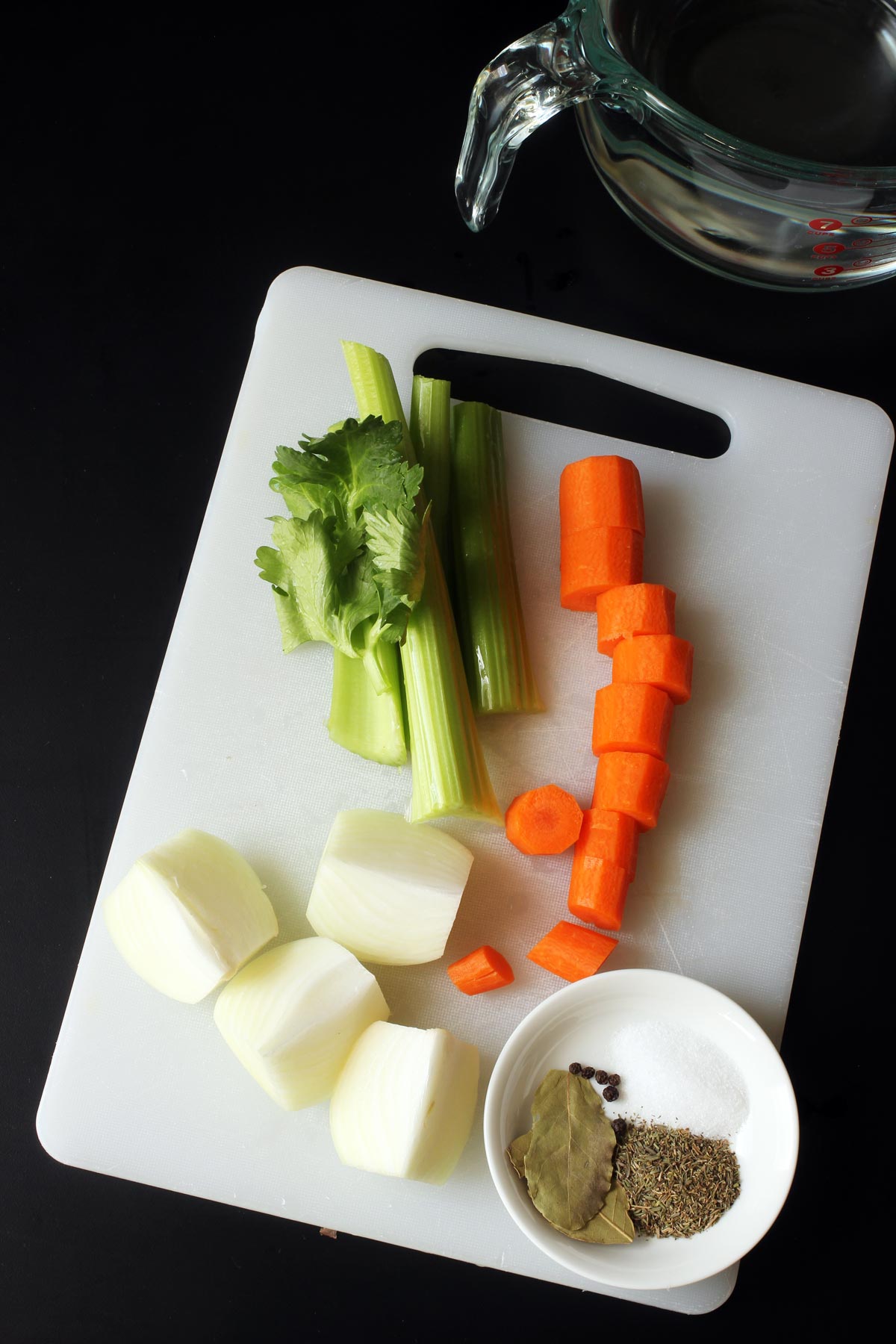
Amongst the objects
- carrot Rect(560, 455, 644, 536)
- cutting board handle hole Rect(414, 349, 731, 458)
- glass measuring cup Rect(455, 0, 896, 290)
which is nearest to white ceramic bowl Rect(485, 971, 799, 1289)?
carrot Rect(560, 455, 644, 536)

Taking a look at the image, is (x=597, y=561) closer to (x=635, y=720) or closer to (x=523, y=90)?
(x=635, y=720)

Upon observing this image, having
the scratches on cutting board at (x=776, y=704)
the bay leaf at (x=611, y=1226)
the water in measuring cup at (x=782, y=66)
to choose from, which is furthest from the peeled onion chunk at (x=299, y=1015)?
the water in measuring cup at (x=782, y=66)

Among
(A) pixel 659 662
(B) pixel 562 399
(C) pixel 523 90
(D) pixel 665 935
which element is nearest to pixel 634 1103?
(D) pixel 665 935

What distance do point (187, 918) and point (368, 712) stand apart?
19.5 inches

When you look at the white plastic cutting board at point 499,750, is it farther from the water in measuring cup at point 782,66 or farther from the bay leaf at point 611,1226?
the water in measuring cup at point 782,66

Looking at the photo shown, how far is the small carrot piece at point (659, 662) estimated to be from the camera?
6.49ft

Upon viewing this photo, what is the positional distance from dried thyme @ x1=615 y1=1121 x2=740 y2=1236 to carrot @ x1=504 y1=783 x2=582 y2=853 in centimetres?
51

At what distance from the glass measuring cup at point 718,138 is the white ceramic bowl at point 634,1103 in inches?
51.9

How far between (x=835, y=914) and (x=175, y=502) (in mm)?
1616

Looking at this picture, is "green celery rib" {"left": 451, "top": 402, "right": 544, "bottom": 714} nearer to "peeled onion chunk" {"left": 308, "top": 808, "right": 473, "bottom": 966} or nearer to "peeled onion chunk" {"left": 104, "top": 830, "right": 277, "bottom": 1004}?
"peeled onion chunk" {"left": 308, "top": 808, "right": 473, "bottom": 966}

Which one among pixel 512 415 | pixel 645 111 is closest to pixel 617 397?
pixel 512 415

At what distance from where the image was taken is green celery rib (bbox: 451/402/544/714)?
2025 mm

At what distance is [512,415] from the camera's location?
7.18 ft

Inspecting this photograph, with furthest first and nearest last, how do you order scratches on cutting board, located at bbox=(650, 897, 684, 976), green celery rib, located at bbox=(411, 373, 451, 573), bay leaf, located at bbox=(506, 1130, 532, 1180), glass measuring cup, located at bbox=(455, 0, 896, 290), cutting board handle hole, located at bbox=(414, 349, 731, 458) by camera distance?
cutting board handle hole, located at bbox=(414, 349, 731, 458)
green celery rib, located at bbox=(411, 373, 451, 573)
scratches on cutting board, located at bbox=(650, 897, 684, 976)
bay leaf, located at bbox=(506, 1130, 532, 1180)
glass measuring cup, located at bbox=(455, 0, 896, 290)
